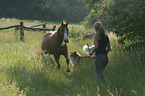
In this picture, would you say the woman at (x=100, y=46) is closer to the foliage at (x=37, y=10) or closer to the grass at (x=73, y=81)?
the grass at (x=73, y=81)

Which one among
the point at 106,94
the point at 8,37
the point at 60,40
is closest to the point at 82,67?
the point at 60,40

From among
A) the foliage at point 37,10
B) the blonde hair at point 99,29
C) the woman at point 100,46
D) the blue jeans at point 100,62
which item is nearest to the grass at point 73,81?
the blue jeans at point 100,62

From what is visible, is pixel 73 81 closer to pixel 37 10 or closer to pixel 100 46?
pixel 100 46

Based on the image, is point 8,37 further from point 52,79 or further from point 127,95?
point 127,95

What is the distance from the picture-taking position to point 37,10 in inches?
2057

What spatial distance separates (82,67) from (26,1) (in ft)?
153

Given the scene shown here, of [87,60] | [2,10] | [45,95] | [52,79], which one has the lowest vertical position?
[45,95]

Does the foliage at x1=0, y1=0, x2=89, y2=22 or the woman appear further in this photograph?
the foliage at x1=0, y1=0, x2=89, y2=22

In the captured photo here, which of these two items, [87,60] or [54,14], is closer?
[87,60]

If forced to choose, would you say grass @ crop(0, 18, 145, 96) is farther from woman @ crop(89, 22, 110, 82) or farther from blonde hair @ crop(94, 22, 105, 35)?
blonde hair @ crop(94, 22, 105, 35)

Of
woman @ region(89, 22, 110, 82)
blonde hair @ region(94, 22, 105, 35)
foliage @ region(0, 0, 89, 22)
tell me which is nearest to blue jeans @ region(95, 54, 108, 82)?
woman @ region(89, 22, 110, 82)

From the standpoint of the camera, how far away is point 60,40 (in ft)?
22.0

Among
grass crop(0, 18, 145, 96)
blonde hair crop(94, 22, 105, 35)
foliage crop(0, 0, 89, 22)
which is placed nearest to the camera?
grass crop(0, 18, 145, 96)

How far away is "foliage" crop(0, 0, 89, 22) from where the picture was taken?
45.5m
